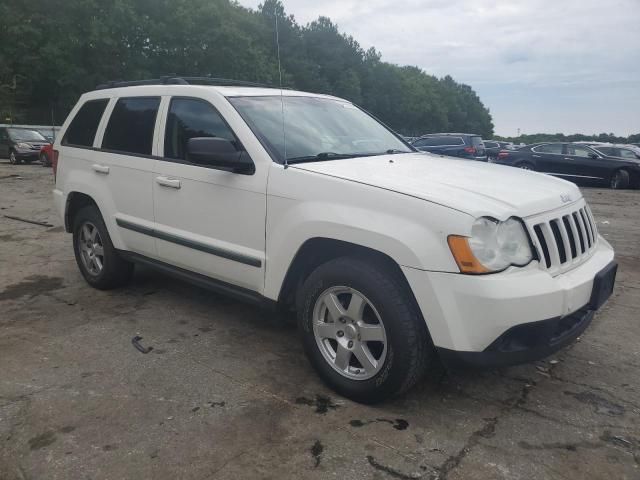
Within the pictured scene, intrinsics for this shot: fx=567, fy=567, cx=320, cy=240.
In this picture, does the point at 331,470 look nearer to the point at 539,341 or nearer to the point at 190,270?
the point at 539,341

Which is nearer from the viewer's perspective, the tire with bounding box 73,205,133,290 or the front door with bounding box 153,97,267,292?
the front door with bounding box 153,97,267,292

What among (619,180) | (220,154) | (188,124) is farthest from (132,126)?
(619,180)

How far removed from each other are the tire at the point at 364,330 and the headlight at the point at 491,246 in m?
0.37

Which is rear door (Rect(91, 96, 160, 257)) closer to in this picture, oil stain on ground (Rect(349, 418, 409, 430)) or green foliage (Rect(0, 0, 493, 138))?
oil stain on ground (Rect(349, 418, 409, 430))

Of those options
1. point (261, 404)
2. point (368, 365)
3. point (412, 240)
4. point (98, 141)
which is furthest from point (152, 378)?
point (98, 141)

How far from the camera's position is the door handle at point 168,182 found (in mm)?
3957

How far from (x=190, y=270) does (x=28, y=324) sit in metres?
1.34

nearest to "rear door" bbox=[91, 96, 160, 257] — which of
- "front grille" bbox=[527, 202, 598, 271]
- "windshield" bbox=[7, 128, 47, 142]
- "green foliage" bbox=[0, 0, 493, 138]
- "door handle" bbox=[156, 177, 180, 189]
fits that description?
"door handle" bbox=[156, 177, 180, 189]

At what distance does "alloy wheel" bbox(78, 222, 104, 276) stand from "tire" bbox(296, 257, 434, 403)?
249 centimetres

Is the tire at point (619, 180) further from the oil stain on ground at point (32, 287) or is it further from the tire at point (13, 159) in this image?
the tire at point (13, 159)

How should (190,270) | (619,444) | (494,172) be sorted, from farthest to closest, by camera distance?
(190,270) → (494,172) → (619,444)

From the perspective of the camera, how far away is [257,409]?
3.01 meters

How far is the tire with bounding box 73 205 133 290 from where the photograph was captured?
15.8 ft

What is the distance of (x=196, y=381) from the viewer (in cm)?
333
